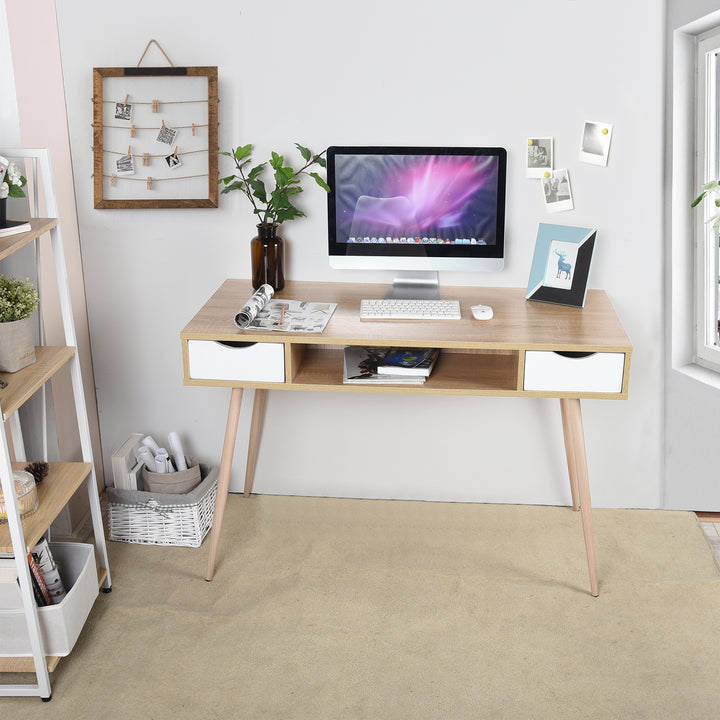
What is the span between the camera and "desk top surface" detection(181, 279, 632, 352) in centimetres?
223

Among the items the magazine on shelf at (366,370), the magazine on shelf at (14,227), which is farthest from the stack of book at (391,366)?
the magazine on shelf at (14,227)

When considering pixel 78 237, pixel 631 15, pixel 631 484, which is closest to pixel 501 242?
pixel 631 15

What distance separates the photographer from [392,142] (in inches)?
104

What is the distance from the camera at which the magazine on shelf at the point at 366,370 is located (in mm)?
2355

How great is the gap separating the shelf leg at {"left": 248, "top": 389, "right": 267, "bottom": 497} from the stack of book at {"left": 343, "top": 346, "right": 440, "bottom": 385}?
50cm

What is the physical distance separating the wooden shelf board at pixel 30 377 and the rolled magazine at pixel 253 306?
1.49 ft

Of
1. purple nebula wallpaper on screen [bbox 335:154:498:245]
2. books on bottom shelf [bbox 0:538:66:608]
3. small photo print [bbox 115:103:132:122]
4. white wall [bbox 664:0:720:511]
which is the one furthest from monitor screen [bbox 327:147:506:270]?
books on bottom shelf [bbox 0:538:66:608]

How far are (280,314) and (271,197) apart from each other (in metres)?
0.45

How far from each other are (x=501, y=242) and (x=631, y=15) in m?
0.75

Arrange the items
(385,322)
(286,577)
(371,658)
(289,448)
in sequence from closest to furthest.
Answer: (371,658)
(385,322)
(286,577)
(289,448)

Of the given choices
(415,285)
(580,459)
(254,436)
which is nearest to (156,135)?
(415,285)

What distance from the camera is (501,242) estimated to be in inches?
102

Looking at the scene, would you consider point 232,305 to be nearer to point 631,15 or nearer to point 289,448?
point 289,448

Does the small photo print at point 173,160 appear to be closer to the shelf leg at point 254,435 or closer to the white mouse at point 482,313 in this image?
the shelf leg at point 254,435
